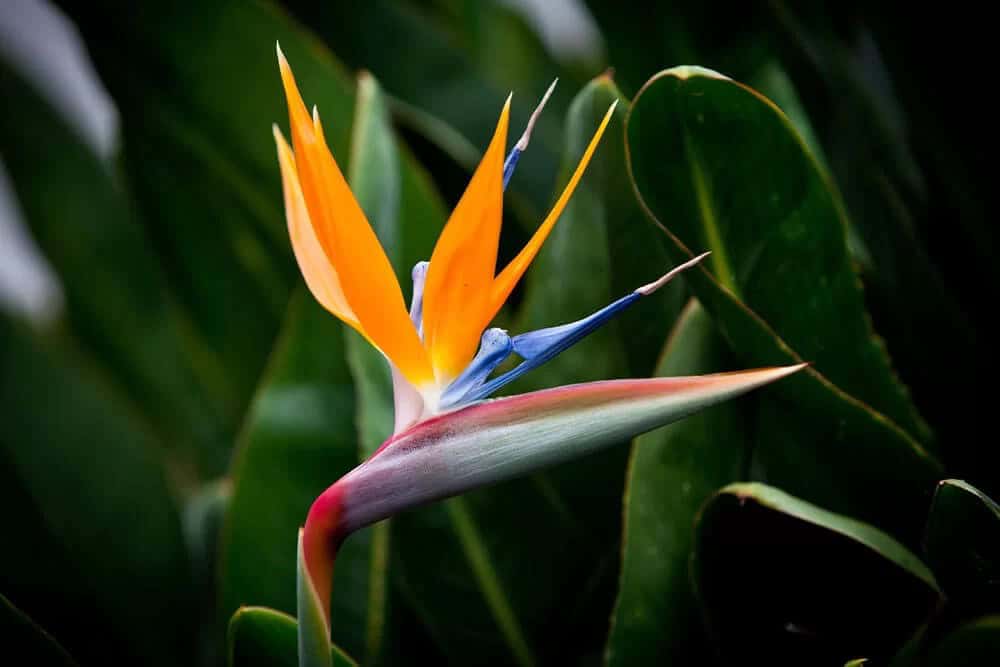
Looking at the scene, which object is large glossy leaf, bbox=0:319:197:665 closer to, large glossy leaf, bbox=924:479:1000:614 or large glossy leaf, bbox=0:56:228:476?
large glossy leaf, bbox=0:56:228:476

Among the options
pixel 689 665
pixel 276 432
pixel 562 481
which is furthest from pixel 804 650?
pixel 276 432

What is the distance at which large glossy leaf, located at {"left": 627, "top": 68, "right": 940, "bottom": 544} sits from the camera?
43cm

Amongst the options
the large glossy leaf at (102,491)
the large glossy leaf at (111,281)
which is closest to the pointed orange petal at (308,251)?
the large glossy leaf at (102,491)

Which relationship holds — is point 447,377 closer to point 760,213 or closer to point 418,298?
point 418,298

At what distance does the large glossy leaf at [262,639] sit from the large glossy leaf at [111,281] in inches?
18.2

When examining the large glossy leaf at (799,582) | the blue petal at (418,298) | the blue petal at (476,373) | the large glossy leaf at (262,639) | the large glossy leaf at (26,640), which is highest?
the blue petal at (418,298)

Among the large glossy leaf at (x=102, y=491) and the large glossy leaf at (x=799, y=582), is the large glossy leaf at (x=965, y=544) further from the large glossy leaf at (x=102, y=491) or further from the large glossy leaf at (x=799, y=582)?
the large glossy leaf at (x=102, y=491)

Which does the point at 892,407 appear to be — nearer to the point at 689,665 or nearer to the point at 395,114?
the point at 689,665

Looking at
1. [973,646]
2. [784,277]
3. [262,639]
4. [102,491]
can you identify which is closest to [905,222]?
[784,277]

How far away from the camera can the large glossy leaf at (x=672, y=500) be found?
18.3 inches

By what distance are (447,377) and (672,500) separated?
6.5 inches

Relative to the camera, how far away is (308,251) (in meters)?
0.36

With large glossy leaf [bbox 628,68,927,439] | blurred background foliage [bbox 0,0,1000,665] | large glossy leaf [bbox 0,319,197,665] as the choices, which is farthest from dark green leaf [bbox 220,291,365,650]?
large glossy leaf [bbox 628,68,927,439]

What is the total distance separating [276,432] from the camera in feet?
1.89
